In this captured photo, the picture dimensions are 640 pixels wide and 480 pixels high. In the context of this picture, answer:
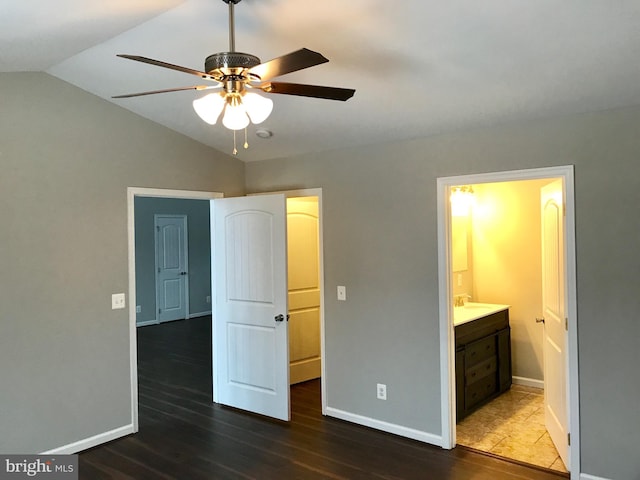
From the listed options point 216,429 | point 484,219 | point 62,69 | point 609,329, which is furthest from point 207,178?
point 609,329

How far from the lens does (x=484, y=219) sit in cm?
520

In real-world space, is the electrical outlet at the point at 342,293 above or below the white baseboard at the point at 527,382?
above

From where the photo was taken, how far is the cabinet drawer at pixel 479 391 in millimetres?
4113

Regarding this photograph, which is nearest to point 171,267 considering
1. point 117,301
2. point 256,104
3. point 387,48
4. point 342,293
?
point 117,301

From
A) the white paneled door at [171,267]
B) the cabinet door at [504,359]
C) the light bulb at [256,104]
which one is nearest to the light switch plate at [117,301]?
the light bulb at [256,104]

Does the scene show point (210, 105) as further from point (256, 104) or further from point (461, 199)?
point (461, 199)

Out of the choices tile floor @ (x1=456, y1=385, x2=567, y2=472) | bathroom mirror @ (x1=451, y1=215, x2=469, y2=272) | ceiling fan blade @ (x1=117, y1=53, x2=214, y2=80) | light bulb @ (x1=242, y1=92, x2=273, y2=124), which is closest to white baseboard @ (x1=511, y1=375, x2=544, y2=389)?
tile floor @ (x1=456, y1=385, x2=567, y2=472)

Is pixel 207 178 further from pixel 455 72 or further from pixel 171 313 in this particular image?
A: pixel 171 313

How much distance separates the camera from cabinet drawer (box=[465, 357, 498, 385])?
4125 millimetres

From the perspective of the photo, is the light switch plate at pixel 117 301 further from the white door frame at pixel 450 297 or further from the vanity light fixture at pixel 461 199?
the vanity light fixture at pixel 461 199

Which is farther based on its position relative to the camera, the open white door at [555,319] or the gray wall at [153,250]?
the gray wall at [153,250]

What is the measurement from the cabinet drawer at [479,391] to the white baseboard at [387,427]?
0.58 metres

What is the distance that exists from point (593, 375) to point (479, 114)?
1.78m

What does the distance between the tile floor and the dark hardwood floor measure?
0.17 meters
